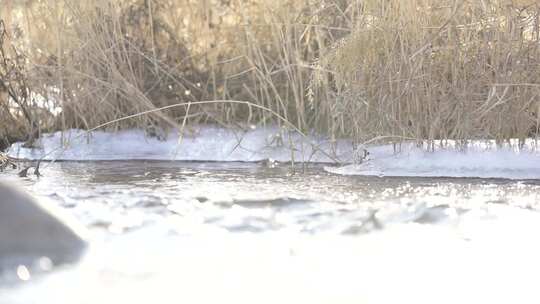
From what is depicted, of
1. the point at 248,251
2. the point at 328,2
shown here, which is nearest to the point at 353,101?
the point at 328,2

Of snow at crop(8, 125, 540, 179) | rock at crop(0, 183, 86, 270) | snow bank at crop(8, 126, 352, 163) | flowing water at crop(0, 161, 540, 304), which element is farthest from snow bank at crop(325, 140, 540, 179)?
rock at crop(0, 183, 86, 270)

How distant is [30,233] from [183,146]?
9.03ft

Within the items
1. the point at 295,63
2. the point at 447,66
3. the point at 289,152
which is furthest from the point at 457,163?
the point at 295,63

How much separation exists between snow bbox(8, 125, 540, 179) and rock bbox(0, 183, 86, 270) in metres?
1.76

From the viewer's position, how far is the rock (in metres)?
1.80

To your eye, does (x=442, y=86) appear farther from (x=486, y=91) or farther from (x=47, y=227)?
(x=47, y=227)

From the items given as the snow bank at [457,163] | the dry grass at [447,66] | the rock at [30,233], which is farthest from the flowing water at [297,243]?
the dry grass at [447,66]

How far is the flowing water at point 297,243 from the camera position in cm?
161

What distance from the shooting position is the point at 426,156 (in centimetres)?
356

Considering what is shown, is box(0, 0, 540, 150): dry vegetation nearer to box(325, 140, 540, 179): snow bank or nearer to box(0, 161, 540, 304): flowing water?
box(325, 140, 540, 179): snow bank

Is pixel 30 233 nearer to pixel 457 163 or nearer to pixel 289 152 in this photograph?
pixel 457 163

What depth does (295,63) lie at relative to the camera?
434 centimetres

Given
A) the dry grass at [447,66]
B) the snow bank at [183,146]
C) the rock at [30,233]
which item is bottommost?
the rock at [30,233]

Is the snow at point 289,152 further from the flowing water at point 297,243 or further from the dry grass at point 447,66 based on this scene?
the flowing water at point 297,243
